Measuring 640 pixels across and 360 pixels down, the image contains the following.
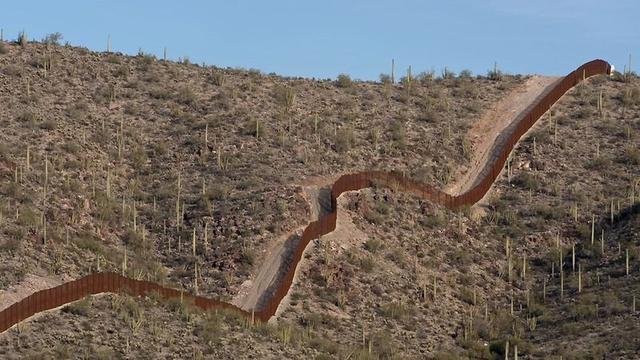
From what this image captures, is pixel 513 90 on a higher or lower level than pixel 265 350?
higher

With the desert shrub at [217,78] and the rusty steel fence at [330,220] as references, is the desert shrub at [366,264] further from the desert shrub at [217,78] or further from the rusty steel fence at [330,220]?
the desert shrub at [217,78]

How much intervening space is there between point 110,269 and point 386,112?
22.6 metres

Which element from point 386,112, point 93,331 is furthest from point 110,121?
point 93,331

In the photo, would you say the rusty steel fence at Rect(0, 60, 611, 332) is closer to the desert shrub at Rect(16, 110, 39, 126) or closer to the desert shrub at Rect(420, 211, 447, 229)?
the desert shrub at Rect(420, 211, 447, 229)

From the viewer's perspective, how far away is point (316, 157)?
6009 centimetres

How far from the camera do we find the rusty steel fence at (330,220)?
40.9 meters

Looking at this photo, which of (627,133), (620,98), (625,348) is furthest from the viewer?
(620,98)

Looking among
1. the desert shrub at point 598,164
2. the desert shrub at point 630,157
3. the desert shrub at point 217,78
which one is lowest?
the desert shrub at point 598,164

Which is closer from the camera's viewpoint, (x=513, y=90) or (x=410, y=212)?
(x=410, y=212)

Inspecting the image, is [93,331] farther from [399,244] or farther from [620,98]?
[620,98]

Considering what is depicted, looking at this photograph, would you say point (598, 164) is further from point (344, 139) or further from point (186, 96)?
point (186, 96)

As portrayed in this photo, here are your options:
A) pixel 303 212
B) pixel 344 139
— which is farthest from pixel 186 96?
pixel 303 212

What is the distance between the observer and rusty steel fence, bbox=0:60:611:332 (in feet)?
134

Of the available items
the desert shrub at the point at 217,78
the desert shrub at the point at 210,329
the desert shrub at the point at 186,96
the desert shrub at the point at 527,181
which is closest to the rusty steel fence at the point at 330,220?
the desert shrub at the point at 210,329
